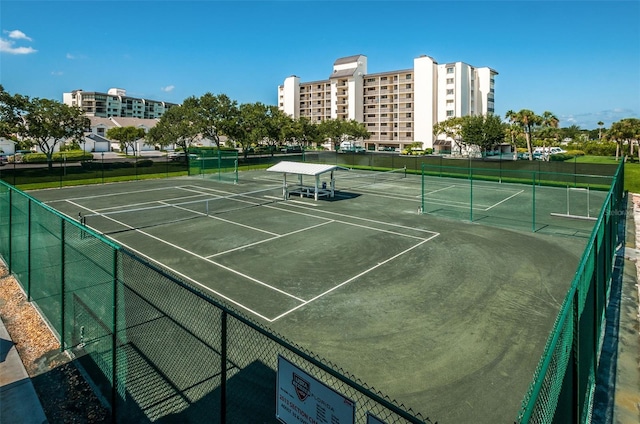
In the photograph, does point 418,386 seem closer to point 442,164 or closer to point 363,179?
point 363,179

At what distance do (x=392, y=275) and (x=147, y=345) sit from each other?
787 centimetres

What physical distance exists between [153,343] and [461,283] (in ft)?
29.4

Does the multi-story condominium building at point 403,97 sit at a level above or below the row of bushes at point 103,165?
above

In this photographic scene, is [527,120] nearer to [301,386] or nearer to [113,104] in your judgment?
[301,386]

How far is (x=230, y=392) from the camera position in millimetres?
6934

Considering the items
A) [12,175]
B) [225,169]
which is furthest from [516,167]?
[12,175]

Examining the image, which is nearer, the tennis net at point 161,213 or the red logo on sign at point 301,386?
the red logo on sign at point 301,386

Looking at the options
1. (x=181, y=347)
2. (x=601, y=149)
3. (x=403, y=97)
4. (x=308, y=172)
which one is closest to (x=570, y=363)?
(x=181, y=347)

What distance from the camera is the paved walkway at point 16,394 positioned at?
6.35 metres

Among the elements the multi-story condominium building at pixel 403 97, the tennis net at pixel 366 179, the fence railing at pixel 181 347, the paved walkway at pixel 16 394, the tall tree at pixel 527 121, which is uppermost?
the multi-story condominium building at pixel 403 97

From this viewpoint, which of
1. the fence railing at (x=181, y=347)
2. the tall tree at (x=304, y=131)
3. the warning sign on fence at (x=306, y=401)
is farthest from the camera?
the tall tree at (x=304, y=131)

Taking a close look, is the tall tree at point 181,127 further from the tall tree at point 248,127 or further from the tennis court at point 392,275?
the tennis court at point 392,275

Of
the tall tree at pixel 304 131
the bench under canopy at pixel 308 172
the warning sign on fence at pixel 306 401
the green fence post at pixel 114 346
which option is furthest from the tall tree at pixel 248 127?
the warning sign on fence at pixel 306 401

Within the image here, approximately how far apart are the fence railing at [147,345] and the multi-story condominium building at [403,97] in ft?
300
